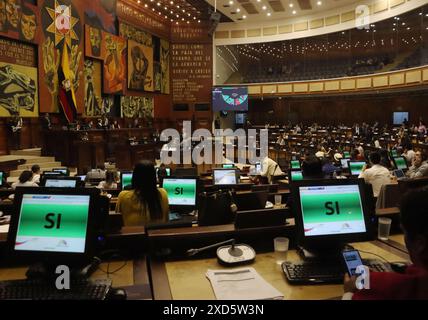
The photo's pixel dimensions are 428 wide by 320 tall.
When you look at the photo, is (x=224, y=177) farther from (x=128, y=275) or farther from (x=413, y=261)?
(x=413, y=261)

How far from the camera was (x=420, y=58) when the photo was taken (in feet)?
53.3

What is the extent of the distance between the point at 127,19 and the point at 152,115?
475 cm

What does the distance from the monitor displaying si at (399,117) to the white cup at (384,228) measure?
730 inches

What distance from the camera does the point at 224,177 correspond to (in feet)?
19.9

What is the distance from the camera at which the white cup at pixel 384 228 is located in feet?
8.16

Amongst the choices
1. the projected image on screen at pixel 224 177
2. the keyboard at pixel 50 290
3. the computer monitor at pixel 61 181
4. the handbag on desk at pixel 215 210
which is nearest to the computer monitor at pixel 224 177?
the projected image on screen at pixel 224 177

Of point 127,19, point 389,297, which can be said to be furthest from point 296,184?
point 127,19

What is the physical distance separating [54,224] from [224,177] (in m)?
4.29

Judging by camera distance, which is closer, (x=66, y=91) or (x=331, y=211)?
(x=331, y=211)

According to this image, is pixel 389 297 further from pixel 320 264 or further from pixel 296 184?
pixel 296 184

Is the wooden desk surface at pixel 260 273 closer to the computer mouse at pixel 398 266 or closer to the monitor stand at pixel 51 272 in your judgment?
the computer mouse at pixel 398 266

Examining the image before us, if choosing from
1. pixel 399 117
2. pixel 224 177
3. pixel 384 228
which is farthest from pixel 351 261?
pixel 399 117

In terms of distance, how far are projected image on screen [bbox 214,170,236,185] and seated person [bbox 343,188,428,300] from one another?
15.6 feet

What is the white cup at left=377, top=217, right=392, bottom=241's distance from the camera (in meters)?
2.49
